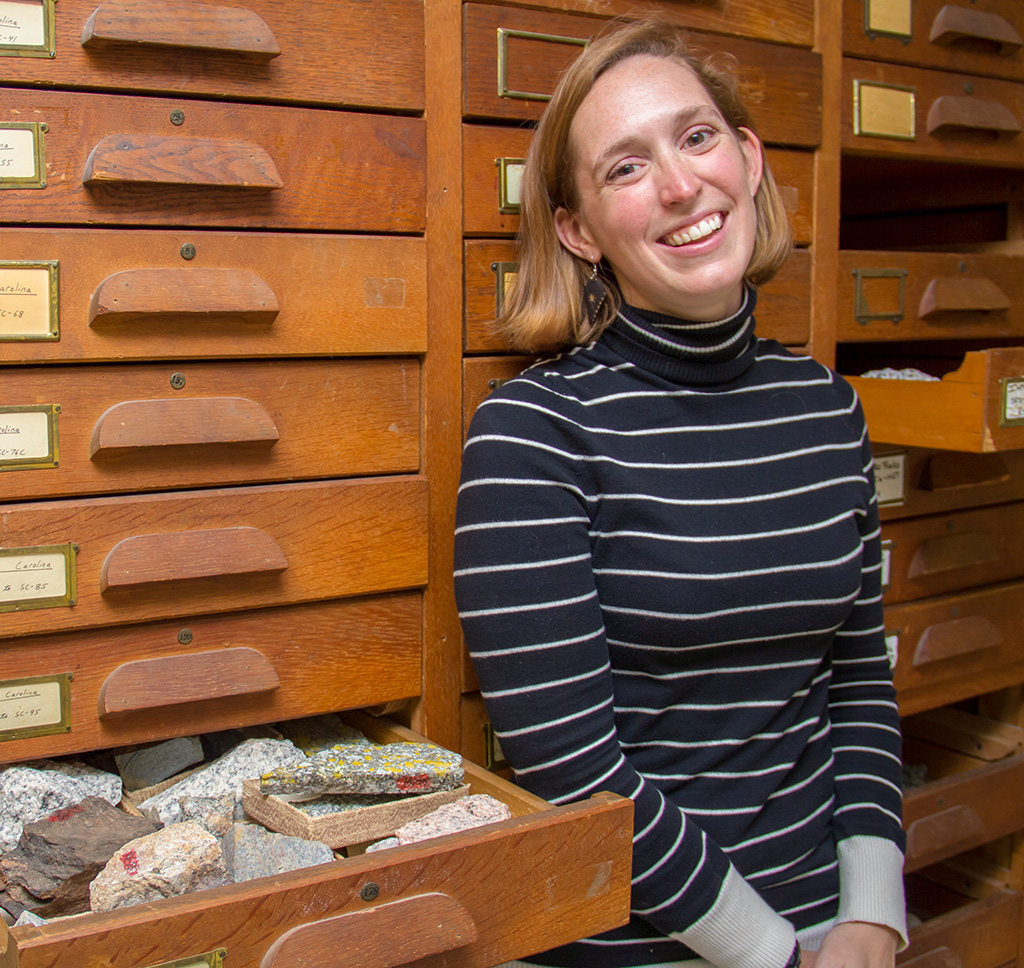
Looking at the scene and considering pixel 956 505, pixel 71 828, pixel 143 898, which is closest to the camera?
pixel 143 898

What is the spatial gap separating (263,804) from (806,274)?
113cm

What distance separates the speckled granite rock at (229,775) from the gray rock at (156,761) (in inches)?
1.5

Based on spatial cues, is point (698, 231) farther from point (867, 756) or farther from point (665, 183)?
point (867, 756)

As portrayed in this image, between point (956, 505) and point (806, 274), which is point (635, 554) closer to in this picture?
point (806, 274)

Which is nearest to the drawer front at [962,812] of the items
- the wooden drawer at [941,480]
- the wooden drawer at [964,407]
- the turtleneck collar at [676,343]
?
the wooden drawer at [941,480]

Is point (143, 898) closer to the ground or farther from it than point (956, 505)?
closer to the ground

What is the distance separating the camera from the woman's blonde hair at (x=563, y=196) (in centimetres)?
138

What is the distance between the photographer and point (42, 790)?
4.07 feet

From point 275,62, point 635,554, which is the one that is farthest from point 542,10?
point 635,554

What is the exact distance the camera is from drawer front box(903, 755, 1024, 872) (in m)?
2.00

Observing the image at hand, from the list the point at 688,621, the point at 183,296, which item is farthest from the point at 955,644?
the point at 183,296

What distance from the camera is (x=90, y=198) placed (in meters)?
1.22

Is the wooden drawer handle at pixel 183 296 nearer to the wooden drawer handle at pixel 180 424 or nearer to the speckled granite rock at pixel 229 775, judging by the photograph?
the wooden drawer handle at pixel 180 424

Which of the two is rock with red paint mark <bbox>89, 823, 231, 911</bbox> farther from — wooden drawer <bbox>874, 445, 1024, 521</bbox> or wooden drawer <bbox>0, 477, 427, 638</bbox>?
wooden drawer <bbox>874, 445, 1024, 521</bbox>
